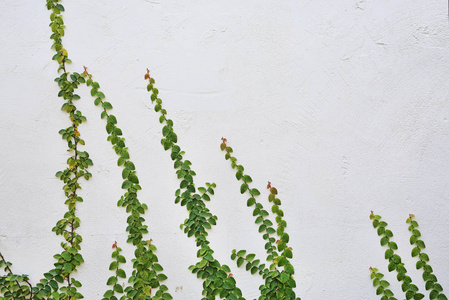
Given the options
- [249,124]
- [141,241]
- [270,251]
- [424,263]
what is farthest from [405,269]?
[141,241]

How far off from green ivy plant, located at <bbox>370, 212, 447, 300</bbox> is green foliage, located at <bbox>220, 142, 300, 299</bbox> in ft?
1.53

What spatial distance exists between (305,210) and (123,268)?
1.06 metres

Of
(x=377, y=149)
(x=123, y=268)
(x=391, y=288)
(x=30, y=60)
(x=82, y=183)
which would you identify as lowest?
(x=391, y=288)

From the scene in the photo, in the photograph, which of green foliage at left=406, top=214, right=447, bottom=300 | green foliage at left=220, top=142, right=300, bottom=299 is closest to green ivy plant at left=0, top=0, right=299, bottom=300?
green foliage at left=220, top=142, right=300, bottom=299

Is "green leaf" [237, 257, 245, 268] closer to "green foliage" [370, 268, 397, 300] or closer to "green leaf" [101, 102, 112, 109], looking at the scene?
"green foliage" [370, 268, 397, 300]

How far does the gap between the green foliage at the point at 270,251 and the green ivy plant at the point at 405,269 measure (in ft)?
1.53

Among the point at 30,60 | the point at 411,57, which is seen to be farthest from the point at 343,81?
the point at 30,60

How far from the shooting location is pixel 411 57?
2441 millimetres

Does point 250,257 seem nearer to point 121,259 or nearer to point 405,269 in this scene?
point 121,259

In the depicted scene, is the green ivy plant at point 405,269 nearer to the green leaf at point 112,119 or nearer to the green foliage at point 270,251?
the green foliage at point 270,251

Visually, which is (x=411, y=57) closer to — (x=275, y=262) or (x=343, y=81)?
(x=343, y=81)

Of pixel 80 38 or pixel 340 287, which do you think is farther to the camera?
pixel 80 38

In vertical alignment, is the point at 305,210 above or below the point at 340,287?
above

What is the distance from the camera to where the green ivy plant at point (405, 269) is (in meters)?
2.38
